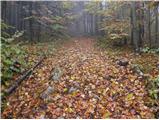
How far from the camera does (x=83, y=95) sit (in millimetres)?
7258

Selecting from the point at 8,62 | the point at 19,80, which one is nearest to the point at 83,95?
the point at 19,80

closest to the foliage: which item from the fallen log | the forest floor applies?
the fallen log

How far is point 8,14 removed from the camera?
2267 cm

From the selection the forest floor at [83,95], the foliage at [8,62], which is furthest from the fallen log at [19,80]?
the foliage at [8,62]

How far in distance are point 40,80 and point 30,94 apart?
1256 millimetres

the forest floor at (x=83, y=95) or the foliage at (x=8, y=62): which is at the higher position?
the foliage at (x=8, y=62)

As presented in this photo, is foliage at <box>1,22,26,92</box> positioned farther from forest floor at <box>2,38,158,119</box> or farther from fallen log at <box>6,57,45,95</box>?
forest floor at <box>2,38,158,119</box>

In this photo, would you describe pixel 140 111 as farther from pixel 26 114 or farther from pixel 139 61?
pixel 139 61

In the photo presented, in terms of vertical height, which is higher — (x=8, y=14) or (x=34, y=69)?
(x=8, y=14)

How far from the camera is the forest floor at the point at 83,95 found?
6.30 meters

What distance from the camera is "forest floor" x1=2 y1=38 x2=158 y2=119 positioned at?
6.30 meters

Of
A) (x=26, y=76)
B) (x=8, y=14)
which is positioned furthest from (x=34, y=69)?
(x=8, y=14)

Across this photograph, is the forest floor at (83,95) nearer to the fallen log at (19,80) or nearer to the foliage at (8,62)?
the fallen log at (19,80)

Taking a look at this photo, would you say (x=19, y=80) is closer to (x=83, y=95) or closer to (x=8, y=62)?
(x=8, y=62)
